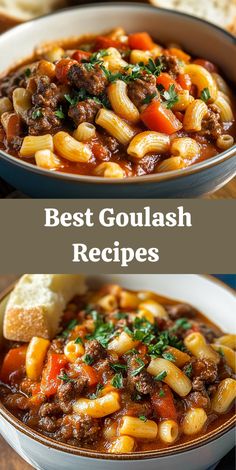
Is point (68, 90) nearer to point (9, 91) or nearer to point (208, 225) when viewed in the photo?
point (9, 91)

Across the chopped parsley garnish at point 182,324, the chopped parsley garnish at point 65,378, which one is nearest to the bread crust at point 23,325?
the chopped parsley garnish at point 65,378

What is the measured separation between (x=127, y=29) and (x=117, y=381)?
151cm

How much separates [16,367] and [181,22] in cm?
157

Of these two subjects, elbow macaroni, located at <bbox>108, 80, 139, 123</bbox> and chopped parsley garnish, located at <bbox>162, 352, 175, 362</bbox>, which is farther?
chopped parsley garnish, located at <bbox>162, 352, 175, 362</bbox>

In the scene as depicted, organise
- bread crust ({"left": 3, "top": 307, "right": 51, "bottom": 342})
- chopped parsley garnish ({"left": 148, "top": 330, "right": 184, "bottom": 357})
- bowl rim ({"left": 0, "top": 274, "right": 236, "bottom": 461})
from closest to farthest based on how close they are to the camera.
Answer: bowl rim ({"left": 0, "top": 274, "right": 236, "bottom": 461}), chopped parsley garnish ({"left": 148, "top": 330, "right": 184, "bottom": 357}), bread crust ({"left": 3, "top": 307, "right": 51, "bottom": 342})

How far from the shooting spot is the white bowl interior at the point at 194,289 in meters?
3.29

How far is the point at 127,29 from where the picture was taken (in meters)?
3.36

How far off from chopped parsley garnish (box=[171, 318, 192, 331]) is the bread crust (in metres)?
0.51

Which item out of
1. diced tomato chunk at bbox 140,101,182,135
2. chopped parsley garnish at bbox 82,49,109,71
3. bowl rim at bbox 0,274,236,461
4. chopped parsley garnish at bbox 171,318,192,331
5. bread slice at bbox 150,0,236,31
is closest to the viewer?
bowl rim at bbox 0,274,236,461

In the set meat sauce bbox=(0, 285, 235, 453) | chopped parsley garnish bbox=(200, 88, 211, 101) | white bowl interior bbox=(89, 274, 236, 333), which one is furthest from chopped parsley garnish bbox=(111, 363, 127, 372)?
chopped parsley garnish bbox=(200, 88, 211, 101)

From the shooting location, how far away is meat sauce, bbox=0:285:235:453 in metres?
2.70

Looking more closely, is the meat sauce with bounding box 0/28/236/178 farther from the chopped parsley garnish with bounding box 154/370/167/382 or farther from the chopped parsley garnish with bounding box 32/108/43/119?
the chopped parsley garnish with bounding box 154/370/167/382

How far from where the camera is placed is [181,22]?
330 cm

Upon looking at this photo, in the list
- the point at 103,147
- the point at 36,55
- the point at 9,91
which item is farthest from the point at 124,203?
the point at 36,55
